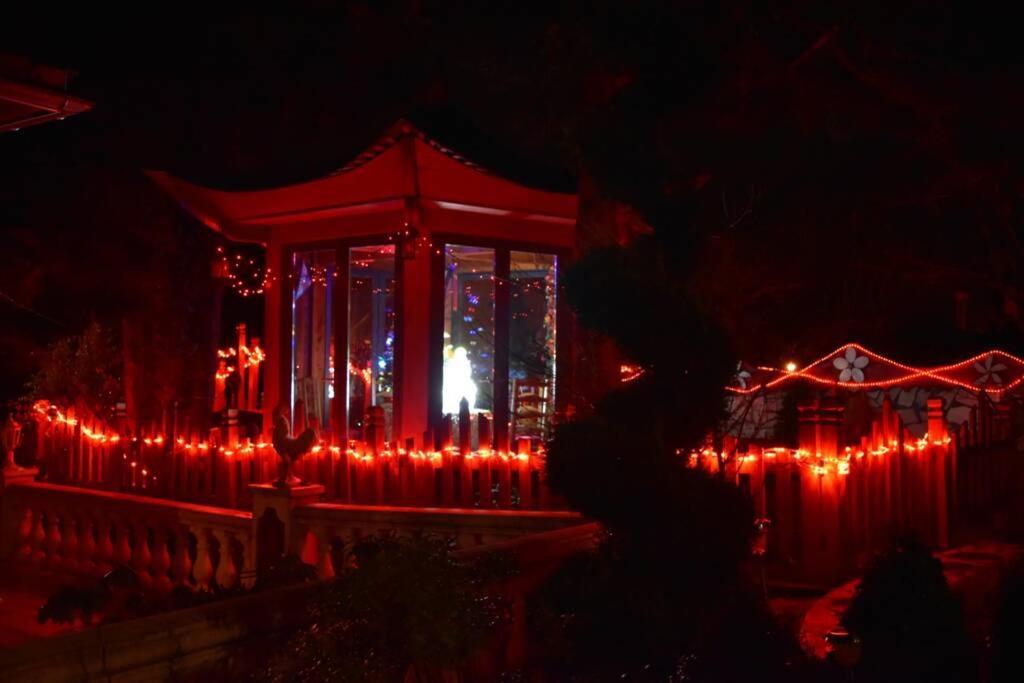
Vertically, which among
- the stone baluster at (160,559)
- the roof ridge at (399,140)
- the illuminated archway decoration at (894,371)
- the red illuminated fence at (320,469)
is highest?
the roof ridge at (399,140)

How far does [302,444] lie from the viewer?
834cm

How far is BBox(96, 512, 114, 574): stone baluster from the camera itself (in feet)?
29.1

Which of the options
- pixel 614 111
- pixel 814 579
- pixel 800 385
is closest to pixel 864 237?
pixel 800 385

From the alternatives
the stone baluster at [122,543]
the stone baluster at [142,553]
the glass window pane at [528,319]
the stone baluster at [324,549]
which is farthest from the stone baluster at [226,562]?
the glass window pane at [528,319]

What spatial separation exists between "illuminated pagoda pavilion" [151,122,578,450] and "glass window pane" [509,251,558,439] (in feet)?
0.05

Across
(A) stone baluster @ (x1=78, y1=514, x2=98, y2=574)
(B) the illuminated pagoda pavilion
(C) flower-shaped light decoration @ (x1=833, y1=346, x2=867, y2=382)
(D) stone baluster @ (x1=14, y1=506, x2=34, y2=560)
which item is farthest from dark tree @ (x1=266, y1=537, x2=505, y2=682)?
(C) flower-shaped light decoration @ (x1=833, y1=346, x2=867, y2=382)

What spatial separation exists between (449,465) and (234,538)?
2.04 meters

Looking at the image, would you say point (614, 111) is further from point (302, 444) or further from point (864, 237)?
point (864, 237)

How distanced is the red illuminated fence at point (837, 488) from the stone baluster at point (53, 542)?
21.0 feet

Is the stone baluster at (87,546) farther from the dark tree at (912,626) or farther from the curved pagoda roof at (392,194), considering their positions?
the dark tree at (912,626)

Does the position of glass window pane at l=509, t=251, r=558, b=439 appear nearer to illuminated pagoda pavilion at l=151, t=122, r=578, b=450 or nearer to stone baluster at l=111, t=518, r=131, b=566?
illuminated pagoda pavilion at l=151, t=122, r=578, b=450

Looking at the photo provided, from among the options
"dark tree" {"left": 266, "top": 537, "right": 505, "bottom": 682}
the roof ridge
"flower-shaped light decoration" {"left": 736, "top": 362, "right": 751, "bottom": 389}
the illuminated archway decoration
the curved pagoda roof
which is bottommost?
"dark tree" {"left": 266, "top": 537, "right": 505, "bottom": 682}

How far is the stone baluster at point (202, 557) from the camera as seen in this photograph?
26.1ft

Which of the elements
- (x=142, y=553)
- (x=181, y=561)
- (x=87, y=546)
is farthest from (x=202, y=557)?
(x=87, y=546)
